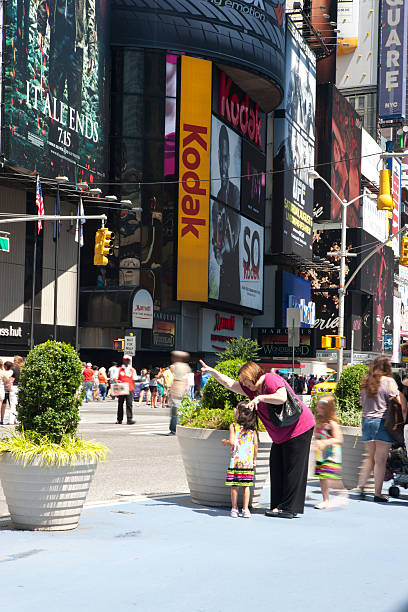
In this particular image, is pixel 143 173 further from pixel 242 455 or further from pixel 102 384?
pixel 242 455

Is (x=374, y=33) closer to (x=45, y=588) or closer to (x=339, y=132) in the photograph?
(x=339, y=132)

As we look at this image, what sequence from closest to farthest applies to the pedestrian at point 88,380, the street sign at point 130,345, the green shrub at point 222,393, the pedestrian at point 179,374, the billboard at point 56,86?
the green shrub at point 222,393 → the pedestrian at point 179,374 → the pedestrian at point 88,380 → the street sign at point 130,345 → the billboard at point 56,86

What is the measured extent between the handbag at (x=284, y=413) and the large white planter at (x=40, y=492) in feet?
6.75

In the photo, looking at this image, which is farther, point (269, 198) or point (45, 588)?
point (269, 198)

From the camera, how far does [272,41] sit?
60406 millimetres

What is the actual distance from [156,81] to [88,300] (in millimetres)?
14487

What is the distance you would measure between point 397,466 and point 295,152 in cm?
6437

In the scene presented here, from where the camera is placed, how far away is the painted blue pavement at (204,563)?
18.3 feet

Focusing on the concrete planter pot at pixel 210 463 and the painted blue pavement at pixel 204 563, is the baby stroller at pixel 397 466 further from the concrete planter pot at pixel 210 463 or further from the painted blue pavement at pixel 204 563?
the concrete planter pot at pixel 210 463

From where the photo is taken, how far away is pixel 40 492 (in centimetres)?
764

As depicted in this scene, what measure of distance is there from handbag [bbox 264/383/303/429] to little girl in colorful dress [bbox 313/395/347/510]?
3.83 feet

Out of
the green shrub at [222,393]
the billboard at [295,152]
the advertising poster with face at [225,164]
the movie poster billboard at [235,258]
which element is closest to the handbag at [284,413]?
the green shrub at [222,393]

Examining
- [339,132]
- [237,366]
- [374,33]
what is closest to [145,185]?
[339,132]

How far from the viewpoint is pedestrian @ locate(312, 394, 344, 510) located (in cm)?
981
